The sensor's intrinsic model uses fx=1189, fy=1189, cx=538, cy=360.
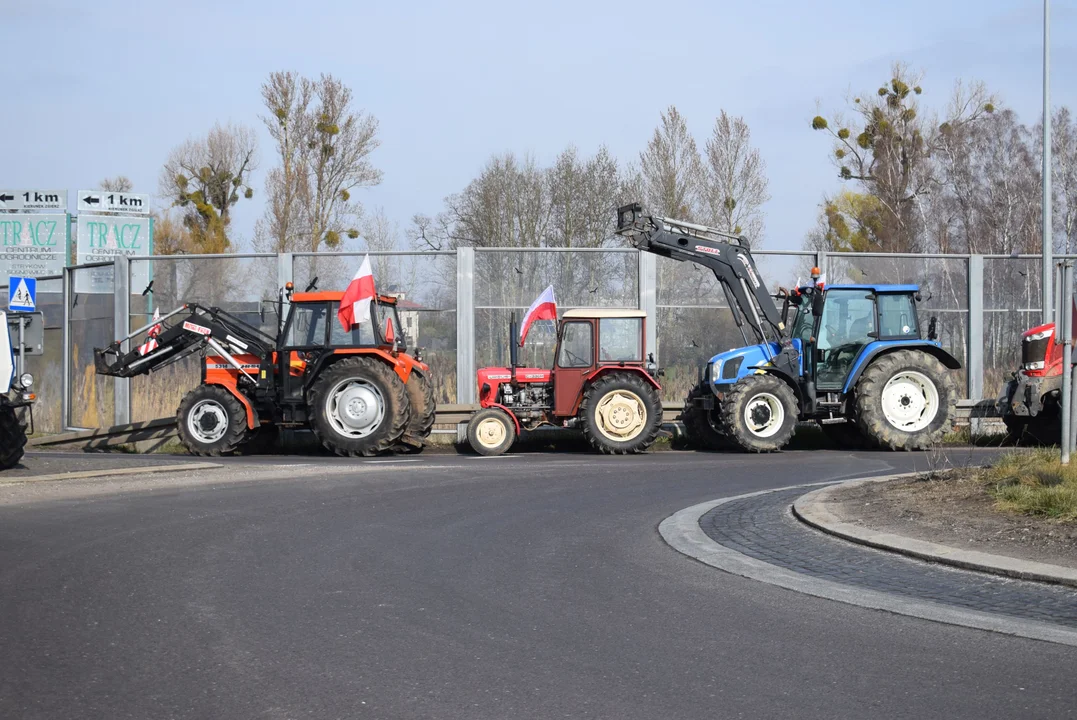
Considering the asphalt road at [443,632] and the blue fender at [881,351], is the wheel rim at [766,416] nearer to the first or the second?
the blue fender at [881,351]

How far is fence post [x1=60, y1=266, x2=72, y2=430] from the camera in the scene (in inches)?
912

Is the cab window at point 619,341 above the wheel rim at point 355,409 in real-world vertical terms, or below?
above

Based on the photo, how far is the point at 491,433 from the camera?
1883 centimetres

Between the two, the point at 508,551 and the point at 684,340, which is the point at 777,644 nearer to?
the point at 508,551

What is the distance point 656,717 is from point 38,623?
145 inches

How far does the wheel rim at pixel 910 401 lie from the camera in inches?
739

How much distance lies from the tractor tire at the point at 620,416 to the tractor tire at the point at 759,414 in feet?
3.84

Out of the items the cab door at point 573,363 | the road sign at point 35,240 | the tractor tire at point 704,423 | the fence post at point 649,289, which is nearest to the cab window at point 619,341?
the cab door at point 573,363

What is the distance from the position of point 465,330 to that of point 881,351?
7327mm

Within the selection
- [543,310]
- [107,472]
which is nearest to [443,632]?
[107,472]

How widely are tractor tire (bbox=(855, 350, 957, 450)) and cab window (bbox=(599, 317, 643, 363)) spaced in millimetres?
3557

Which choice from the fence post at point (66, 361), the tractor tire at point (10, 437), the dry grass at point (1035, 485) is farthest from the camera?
the fence post at point (66, 361)

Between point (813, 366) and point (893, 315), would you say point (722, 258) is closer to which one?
point (813, 366)

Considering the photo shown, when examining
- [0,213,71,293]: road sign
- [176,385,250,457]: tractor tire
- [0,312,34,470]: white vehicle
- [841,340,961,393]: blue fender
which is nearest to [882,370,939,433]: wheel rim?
[841,340,961,393]: blue fender
